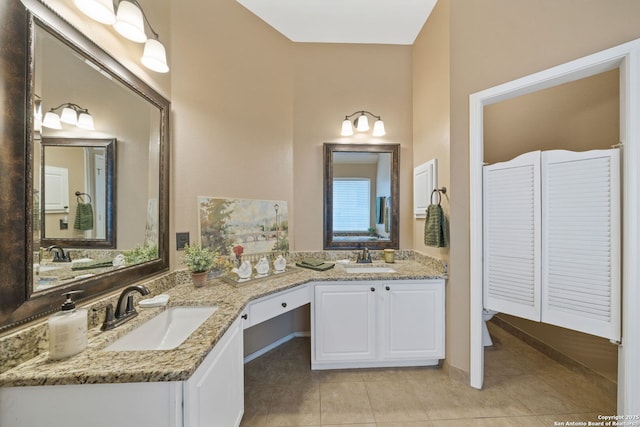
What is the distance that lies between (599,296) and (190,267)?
2.70 metres

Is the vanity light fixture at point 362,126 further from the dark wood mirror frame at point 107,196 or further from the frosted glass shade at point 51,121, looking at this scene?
the frosted glass shade at point 51,121

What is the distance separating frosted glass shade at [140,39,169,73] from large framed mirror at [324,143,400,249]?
153cm

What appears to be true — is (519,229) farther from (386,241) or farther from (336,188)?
(336,188)

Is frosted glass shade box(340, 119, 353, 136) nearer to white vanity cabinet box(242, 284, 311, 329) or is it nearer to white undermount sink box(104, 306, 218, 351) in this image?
white vanity cabinet box(242, 284, 311, 329)

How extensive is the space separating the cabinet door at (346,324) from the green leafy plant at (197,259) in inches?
35.5

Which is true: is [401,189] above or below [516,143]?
below

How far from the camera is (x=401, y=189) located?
2479 mm

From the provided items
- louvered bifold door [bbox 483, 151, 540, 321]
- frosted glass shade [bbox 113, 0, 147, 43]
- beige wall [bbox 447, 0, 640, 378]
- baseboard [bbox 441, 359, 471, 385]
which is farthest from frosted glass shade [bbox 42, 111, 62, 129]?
baseboard [bbox 441, 359, 471, 385]

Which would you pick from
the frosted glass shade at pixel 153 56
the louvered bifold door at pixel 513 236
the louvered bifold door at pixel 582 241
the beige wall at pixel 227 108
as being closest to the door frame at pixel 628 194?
the louvered bifold door at pixel 582 241

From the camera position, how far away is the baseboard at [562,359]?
167cm

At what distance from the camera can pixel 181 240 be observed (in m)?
1.73

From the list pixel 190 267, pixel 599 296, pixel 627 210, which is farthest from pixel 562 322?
pixel 190 267

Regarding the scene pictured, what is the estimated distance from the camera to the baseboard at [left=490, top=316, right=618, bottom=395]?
65.9 inches

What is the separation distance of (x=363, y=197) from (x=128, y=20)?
7.04 ft
